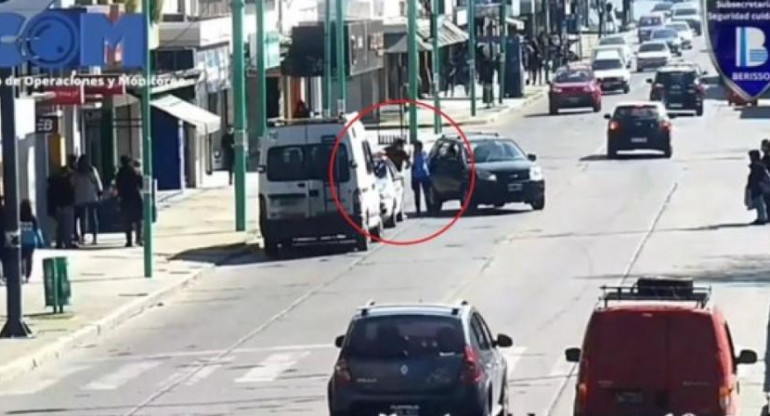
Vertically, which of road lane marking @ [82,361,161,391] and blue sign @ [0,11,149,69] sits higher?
blue sign @ [0,11,149,69]

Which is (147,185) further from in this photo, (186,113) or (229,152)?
(229,152)

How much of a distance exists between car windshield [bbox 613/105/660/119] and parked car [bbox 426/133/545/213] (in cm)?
1233

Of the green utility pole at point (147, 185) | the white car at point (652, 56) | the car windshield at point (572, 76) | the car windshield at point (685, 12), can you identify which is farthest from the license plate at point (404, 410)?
the car windshield at point (685, 12)

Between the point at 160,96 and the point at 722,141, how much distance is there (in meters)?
23.2

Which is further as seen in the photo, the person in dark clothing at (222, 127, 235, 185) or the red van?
the person in dark clothing at (222, 127, 235, 185)

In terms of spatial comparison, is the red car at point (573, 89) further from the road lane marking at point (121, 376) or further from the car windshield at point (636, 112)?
the road lane marking at point (121, 376)

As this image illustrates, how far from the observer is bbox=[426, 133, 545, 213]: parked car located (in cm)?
4869

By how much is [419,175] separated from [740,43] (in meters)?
34.3

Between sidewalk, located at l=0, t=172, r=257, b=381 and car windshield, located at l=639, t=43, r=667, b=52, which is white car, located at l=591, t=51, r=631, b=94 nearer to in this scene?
car windshield, located at l=639, t=43, r=667, b=52

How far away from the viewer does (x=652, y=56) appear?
113812 millimetres

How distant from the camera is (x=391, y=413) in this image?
70.3ft

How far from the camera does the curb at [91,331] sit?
29.6 m

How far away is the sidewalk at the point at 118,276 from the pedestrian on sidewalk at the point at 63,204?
452mm

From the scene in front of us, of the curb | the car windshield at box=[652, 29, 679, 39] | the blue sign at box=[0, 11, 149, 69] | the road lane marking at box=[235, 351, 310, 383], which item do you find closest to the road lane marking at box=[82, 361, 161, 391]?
the curb
